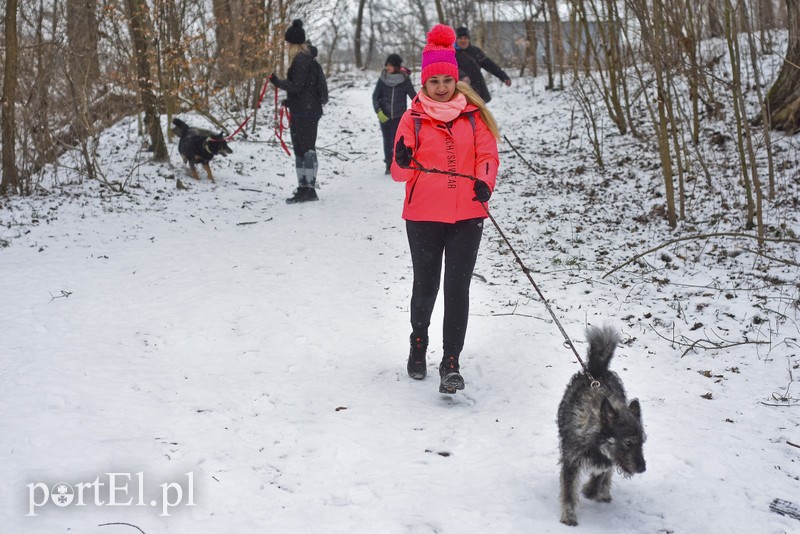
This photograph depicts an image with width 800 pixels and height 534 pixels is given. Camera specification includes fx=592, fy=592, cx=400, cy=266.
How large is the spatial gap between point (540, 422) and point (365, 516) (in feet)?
4.96

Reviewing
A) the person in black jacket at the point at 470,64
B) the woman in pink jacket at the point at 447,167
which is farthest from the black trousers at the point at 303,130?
the woman in pink jacket at the point at 447,167

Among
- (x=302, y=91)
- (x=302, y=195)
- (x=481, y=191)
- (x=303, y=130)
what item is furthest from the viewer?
(x=302, y=195)

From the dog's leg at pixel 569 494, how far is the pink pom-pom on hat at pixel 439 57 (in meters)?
2.55

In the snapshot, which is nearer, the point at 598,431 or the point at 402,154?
the point at 598,431

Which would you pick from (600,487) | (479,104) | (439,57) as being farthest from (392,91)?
(600,487)

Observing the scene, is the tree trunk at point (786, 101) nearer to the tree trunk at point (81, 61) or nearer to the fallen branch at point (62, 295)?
the fallen branch at point (62, 295)

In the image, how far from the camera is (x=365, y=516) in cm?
296

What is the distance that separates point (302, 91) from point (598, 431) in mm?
7593

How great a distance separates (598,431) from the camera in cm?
288

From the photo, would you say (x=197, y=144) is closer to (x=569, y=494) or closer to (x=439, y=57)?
(x=439, y=57)

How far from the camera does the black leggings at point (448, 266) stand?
13.2 feet

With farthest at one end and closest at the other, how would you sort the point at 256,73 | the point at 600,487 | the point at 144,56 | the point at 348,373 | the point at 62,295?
the point at 256,73 → the point at 144,56 → the point at 62,295 → the point at 348,373 → the point at 600,487

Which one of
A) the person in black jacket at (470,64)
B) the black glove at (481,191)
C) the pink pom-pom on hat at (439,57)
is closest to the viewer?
the black glove at (481,191)

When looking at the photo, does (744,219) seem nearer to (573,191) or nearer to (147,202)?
(573,191)
